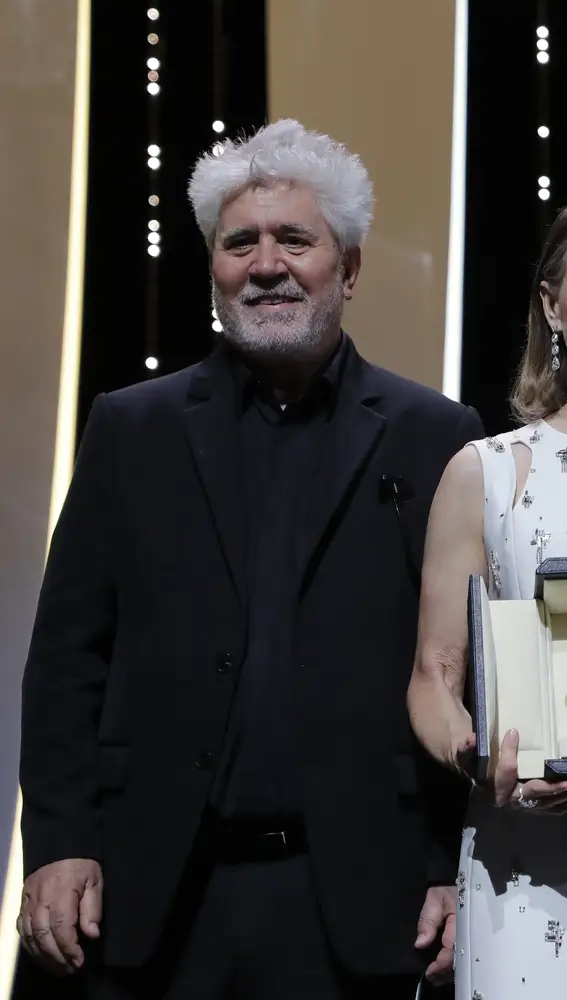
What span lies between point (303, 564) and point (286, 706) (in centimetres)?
19

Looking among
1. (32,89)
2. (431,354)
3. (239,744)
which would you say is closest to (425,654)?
(239,744)

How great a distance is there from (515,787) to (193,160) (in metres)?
1.66

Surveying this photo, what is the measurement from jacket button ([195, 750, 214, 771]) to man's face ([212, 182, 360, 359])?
1.89ft

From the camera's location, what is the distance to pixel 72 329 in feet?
8.91

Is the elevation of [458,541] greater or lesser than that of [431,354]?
lesser

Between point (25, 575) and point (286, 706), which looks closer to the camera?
point (286, 706)

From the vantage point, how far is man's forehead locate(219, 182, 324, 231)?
2092 millimetres

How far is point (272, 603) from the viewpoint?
A: 6.27ft

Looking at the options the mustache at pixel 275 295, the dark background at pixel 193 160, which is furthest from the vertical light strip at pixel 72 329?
the mustache at pixel 275 295

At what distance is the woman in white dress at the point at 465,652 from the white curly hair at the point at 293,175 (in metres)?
0.38

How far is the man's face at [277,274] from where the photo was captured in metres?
2.06

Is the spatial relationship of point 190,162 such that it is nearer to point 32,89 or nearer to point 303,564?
point 32,89

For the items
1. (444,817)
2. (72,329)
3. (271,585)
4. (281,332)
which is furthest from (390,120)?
(444,817)

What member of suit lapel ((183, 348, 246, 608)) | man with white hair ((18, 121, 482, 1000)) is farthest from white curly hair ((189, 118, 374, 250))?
suit lapel ((183, 348, 246, 608))
